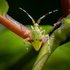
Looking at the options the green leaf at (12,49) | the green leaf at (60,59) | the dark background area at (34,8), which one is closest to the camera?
the green leaf at (60,59)

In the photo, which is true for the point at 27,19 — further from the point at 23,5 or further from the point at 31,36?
the point at 31,36

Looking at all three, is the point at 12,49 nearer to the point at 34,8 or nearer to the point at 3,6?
the point at 3,6

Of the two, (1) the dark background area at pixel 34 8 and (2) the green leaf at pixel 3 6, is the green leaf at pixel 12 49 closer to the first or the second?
(2) the green leaf at pixel 3 6

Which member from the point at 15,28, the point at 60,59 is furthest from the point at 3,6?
the point at 60,59

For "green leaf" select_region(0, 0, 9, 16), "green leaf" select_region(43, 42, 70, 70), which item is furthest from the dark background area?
"green leaf" select_region(43, 42, 70, 70)

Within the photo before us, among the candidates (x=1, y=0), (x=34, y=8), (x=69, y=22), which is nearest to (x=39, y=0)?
(x=34, y=8)

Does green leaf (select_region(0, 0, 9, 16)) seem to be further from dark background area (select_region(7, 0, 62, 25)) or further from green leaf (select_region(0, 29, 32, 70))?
dark background area (select_region(7, 0, 62, 25))

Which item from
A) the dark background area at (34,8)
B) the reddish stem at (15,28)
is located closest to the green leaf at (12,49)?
the reddish stem at (15,28)

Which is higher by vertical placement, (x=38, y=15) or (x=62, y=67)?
(x=62, y=67)
